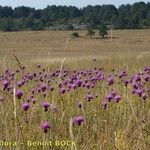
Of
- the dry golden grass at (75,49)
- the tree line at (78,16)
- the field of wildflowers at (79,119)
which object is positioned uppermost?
the field of wildflowers at (79,119)

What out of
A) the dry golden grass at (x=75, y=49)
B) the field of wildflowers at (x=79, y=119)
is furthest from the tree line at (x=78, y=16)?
the field of wildflowers at (x=79, y=119)

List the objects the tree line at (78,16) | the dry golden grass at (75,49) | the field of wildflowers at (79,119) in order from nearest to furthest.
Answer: the field of wildflowers at (79,119)
the dry golden grass at (75,49)
the tree line at (78,16)

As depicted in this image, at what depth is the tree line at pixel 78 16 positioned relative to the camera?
11250 cm

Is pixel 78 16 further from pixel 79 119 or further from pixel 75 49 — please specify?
pixel 79 119

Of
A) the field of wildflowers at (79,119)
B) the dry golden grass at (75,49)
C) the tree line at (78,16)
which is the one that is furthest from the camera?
the tree line at (78,16)

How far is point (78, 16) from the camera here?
146 metres

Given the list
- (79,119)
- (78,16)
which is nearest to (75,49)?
(79,119)

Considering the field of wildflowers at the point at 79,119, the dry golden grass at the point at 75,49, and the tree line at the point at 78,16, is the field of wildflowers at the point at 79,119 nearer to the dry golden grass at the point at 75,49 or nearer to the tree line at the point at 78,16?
the dry golden grass at the point at 75,49

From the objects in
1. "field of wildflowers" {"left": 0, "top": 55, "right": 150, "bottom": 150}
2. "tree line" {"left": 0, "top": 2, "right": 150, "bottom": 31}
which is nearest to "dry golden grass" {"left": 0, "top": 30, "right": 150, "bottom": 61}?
"field of wildflowers" {"left": 0, "top": 55, "right": 150, "bottom": 150}

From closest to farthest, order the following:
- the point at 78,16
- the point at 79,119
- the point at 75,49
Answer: the point at 79,119, the point at 75,49, the point at 78,16

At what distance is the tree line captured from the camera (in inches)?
4429

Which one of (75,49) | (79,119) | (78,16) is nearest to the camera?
(79,119)

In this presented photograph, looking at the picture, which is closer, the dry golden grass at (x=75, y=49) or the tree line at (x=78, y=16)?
the dry golden grass at (x=75, y=49)

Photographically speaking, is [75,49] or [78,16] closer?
[75,49]
